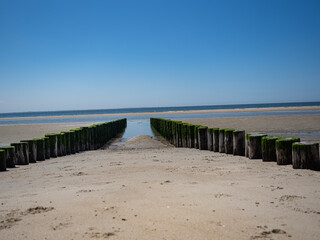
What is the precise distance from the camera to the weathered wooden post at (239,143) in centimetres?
912

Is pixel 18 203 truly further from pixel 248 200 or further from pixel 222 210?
pixel 248 200

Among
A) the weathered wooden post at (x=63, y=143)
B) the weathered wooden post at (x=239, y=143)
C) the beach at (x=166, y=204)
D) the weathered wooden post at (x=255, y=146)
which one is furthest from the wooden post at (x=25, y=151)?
the weathered wooden post at (x=255, y=146)

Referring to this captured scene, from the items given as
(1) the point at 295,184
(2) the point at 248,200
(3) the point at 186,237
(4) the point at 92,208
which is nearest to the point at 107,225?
(4) the point at 92,208

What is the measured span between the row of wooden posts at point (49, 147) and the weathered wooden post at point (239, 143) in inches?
265

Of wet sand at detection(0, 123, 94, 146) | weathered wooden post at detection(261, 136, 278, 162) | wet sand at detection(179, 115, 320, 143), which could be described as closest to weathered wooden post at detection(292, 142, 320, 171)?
weathered wooden post at detection(261, 136, 278, 162)

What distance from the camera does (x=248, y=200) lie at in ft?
14.5

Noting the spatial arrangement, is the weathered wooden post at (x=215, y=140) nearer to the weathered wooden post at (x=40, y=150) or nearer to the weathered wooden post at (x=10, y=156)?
the weathered wooden post at (x=40, y=150)

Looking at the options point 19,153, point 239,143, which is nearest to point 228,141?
point 239,143

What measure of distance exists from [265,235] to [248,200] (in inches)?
47.5

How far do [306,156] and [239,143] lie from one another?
2.69 meters

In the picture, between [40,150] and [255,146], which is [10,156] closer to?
[40,150]

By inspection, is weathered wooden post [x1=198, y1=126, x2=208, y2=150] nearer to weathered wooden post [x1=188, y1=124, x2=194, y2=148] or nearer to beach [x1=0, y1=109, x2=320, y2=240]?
weathered wooden post [x1=188, y1=124, x2=194, y2=148]

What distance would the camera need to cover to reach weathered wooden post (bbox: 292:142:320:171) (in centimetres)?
649

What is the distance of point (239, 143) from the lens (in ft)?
29.9
